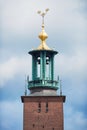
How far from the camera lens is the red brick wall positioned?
4815 inches

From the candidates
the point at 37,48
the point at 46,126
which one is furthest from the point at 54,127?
the point at 37,48

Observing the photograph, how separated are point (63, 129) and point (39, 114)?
3.01 m

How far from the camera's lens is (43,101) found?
123000 millimetres

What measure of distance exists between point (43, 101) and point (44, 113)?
1.27 meters

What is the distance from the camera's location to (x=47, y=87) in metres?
124

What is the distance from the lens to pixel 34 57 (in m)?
126

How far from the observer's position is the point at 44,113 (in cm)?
12288

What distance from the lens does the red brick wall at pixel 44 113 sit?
122 meters

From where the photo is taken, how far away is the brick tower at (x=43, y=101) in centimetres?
12238

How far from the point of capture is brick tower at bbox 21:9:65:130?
401 feet

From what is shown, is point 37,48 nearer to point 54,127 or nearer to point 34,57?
point 34,57

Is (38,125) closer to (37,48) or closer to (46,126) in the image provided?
(46,126)

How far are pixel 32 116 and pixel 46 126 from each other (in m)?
1.86

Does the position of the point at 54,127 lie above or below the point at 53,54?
below
